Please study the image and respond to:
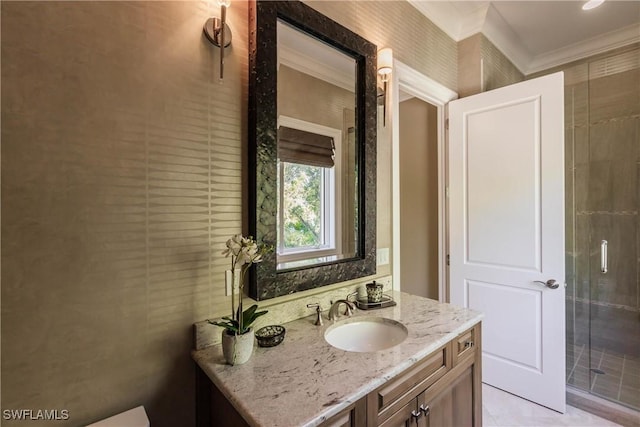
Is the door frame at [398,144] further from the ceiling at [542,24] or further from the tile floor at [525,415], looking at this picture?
the tile floor at [525,415]

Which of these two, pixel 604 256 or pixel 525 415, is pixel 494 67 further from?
pixel 525 415

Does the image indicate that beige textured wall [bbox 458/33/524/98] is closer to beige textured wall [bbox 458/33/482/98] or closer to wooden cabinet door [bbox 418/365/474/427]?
beige textured wall [bbox 458/33/482/98]

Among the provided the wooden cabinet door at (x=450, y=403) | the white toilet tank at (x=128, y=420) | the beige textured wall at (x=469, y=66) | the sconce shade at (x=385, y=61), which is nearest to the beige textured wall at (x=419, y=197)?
the beige textured wall at (x=469, y=66)

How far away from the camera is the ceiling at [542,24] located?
209cm

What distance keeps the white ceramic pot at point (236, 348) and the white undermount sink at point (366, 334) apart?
43 centimetres

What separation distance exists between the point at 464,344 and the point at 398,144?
1.22 m

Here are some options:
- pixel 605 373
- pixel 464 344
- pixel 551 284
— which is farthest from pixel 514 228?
pixel 605 373

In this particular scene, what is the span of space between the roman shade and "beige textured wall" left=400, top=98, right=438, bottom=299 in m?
1.56

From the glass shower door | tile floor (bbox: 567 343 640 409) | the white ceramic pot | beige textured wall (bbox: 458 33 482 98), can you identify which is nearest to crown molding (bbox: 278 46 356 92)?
the white ceramic pot

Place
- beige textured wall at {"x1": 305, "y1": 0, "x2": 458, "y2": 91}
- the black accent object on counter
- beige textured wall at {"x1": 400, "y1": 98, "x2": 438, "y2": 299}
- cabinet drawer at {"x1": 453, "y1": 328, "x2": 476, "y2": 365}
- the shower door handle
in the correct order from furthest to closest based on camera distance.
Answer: beige textured wall at {"x1": 400, "y1": 98, "x2": 438, "y2": 299}, the shower door handle, beige textured wall at {"x1": 305, "y1": 0, "x2": 458, "y2": 91}, cabinet drawer at {"x1": 453, "y1": 328, "x2": 476, "y2": 365}, the black accent object on counter

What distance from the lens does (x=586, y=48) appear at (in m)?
2.54

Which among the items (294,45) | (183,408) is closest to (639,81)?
(294,45)

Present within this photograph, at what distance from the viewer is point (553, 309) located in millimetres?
1884

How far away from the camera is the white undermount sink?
129 centimetres
